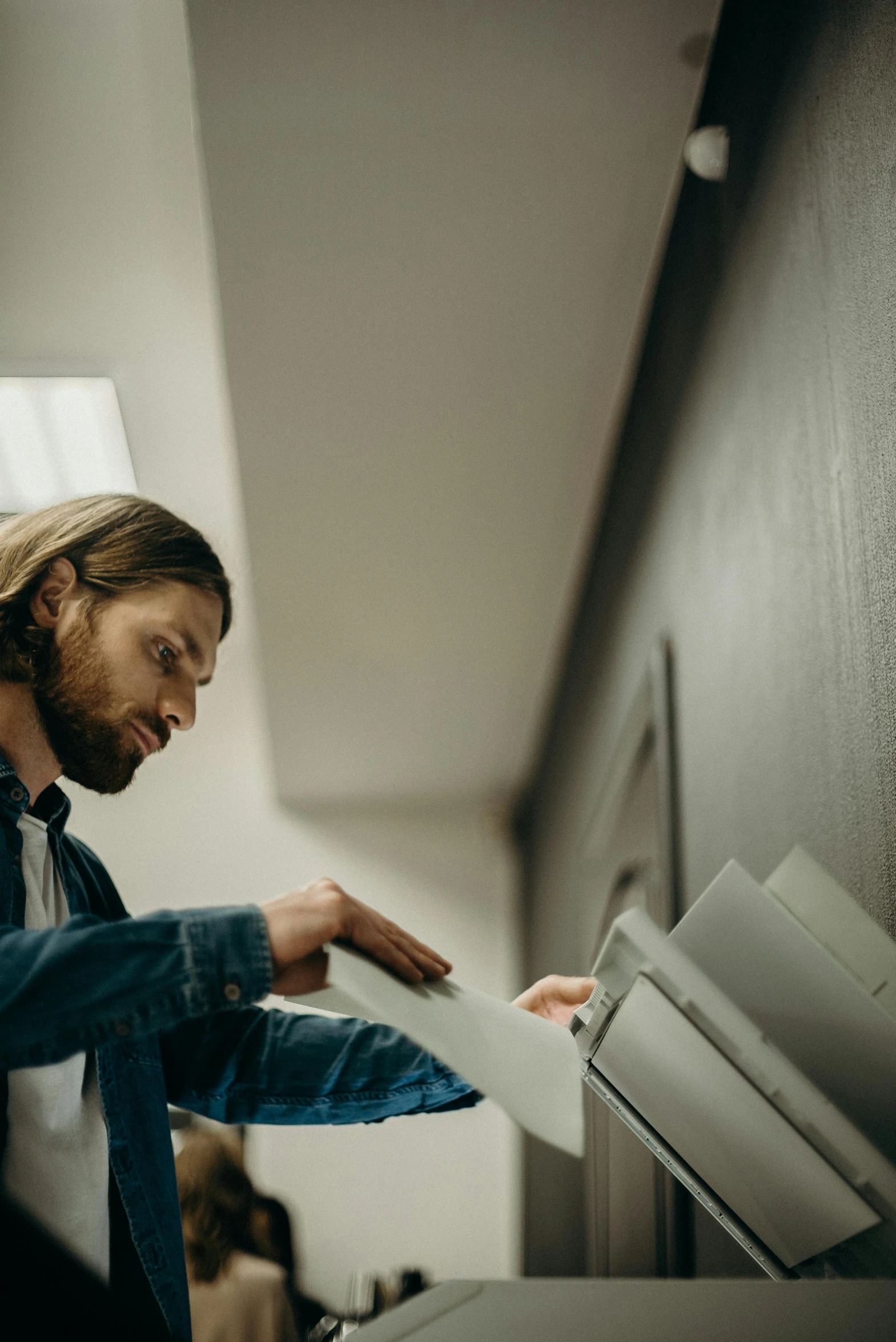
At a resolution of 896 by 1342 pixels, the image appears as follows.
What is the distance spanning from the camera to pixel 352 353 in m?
1.71

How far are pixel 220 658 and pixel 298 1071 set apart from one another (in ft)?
5.22

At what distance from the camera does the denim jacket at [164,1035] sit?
0.55 m

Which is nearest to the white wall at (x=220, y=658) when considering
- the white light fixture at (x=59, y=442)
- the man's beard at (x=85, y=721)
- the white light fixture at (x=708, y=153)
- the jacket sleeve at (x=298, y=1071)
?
the white light fixture at (x=59, y=442)

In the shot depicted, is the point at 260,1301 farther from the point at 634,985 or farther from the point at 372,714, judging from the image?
the point at 634,985

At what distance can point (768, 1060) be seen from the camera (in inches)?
21.2

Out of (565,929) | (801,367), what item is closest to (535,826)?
(565,929)

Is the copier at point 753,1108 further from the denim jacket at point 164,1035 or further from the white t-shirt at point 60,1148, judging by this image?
the white t-shirt at point 60,1148

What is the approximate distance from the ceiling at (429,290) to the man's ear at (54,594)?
26.9 inches

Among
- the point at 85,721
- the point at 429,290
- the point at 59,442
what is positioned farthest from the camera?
the point at 59,442

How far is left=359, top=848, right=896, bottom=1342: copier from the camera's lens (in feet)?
1.46

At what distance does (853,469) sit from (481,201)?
844mm

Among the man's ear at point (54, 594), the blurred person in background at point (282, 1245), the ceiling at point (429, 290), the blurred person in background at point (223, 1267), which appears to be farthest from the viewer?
the blurred person in background at point (282, 1245)

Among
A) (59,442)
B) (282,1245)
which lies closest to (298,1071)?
(59,442)

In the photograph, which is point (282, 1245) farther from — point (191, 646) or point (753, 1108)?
point (753, 1108)
